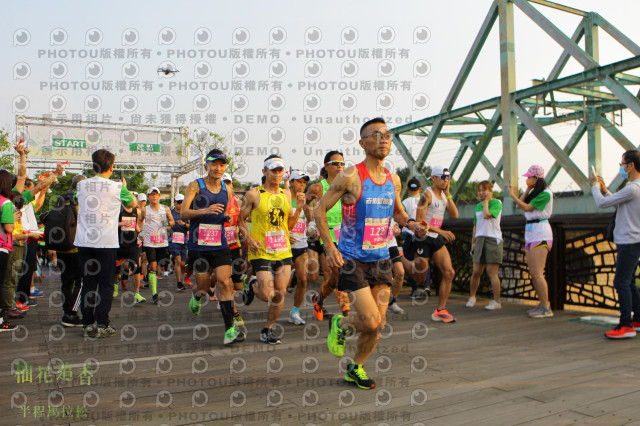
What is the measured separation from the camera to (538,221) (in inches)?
263

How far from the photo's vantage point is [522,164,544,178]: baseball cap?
660 cm

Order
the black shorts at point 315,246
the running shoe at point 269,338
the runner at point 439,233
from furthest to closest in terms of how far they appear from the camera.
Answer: the black shorts at point 315,246 → the runner at point 439,233 → the running shoe at point 269,338

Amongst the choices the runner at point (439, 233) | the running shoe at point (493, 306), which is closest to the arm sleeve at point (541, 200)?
the runner at point (439, 233)

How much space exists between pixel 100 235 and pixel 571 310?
6.78 meters

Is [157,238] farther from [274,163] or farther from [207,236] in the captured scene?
[274,163]

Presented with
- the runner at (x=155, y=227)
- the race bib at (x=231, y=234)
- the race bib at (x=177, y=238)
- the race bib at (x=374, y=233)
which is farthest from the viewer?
the race bib at (x=177, y=238)

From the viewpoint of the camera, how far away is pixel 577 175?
45.4ft

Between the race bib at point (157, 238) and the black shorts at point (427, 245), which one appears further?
the race bib at point (157, 238)

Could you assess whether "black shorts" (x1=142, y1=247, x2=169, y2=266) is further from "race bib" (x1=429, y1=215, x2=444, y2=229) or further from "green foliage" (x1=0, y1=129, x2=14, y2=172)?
"green foliage" (x1=0, y1=129, x2=14, y2=172)

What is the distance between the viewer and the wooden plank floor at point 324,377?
3166 millimetres

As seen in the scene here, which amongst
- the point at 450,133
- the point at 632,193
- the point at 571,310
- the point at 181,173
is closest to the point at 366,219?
the point at 632,193

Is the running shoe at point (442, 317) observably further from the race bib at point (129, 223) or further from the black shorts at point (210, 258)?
the race bib at point (129, 223)

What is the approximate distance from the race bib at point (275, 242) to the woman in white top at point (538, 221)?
3.25m

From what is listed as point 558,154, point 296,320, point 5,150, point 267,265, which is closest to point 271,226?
point 267,265
